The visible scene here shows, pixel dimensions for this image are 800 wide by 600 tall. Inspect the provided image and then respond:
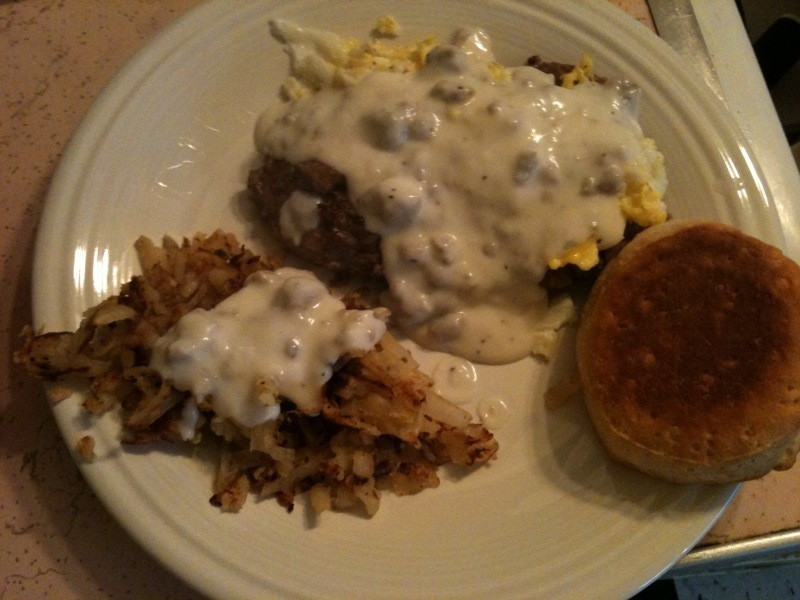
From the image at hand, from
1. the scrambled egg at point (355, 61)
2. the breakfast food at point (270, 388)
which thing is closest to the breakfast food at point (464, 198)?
the scrambled egg at point (355, 61)

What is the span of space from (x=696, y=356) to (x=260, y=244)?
107 cm

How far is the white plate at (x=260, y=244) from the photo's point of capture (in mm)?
1272

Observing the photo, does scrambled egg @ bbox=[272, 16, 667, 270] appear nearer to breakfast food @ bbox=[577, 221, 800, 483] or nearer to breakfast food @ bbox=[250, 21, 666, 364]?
breakfast food @ bbox=[250, 21, 666, 364]

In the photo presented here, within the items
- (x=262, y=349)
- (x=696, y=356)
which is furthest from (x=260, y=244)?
(x=696, y=356)

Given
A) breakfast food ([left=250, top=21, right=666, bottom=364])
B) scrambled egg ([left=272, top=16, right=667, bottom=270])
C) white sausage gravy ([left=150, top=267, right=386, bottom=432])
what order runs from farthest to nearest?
scrambled egg ([left=272, top=16, right=667, bottom=270]) → breakfast food ([left=250, top=21, right=666, bottom=364]) → white sausage gravy ([left=150, top=267, right=386, bottom=432])

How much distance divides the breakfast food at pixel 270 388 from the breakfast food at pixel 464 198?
0.25 m

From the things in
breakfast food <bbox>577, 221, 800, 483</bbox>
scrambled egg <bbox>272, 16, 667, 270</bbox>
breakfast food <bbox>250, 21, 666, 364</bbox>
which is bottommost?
breakfast food <bbox>577, 221, 800, 483</bbox>

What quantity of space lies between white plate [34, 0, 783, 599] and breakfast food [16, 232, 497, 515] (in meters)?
0.06

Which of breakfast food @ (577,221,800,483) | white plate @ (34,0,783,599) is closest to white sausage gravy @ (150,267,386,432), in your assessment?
white plate @ (34,0,783,599)

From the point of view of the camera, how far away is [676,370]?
137 cm

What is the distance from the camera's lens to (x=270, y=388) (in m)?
1.25

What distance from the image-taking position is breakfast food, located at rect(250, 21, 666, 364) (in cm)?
160

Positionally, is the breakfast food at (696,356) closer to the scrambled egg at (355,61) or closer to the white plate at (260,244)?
the white plate at (260,244)

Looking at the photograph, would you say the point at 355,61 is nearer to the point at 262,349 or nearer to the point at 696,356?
the point at 262,349
